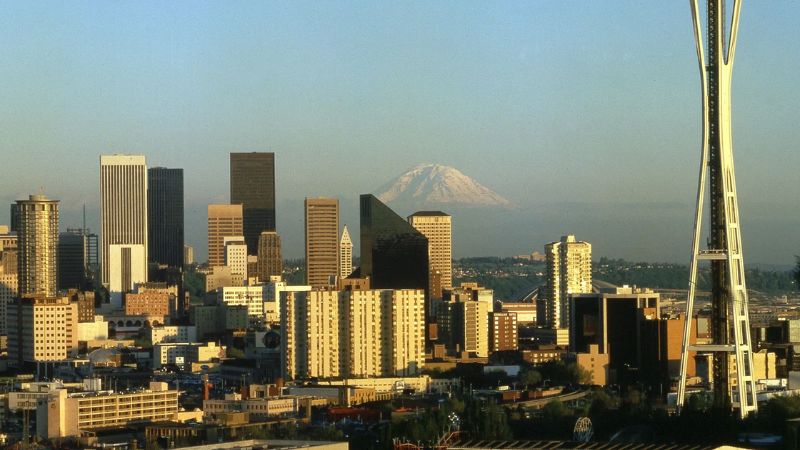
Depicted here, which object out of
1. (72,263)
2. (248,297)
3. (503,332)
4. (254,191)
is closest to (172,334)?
(248,297)

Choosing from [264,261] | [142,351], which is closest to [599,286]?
[142,351]

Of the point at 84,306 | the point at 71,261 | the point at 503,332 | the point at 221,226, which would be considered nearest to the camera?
the point at 503,332

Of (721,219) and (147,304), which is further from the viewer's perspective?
(147,304)

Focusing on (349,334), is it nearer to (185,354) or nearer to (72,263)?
(185,354)

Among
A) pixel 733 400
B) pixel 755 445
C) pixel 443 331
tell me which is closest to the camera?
pixel 755 445

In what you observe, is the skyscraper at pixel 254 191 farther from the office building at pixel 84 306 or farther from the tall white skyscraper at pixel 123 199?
the office building at pixel 84 306

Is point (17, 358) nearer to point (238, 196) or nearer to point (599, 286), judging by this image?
point (599, 286)
